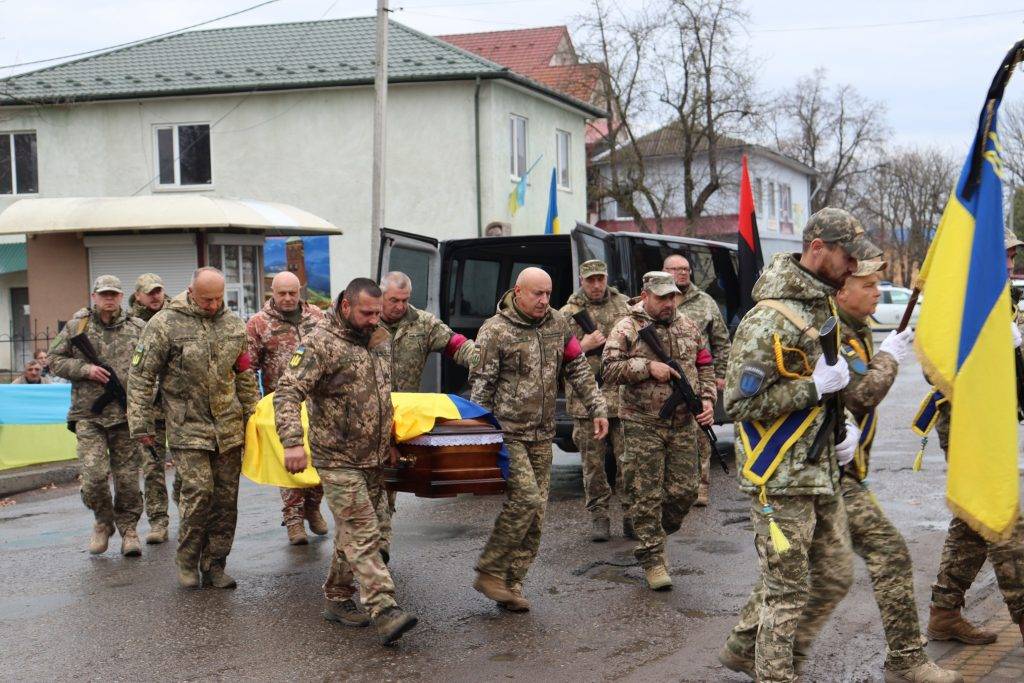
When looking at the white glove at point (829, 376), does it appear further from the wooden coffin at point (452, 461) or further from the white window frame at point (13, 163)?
the white window frame at point (13, 163)

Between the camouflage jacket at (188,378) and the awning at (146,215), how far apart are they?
13.6m

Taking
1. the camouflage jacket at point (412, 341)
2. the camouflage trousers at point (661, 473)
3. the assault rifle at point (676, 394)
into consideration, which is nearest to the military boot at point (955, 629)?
the camouflage trousers at point (661, 473)

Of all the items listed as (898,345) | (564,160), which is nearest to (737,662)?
(898,345)

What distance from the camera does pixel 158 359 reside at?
7637 millimetres

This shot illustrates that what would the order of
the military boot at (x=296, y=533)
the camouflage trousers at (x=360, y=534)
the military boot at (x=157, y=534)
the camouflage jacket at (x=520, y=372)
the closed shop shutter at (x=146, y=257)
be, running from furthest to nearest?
the closed shop shutter at (x=146, y=257), the military boot at (x=157, y=534), the military boot at (x=296, y=533), the camouflage jacket at (x=520, y=372), the camouflage trousers at (x=360, y=534)

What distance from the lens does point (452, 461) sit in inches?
259

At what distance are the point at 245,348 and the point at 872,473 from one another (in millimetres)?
6493

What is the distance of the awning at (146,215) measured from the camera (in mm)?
21281

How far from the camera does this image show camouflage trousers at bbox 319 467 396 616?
6117 millimetres

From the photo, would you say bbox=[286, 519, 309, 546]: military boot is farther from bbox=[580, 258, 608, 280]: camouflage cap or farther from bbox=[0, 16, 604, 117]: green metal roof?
bbox=[0, 16, 604, 117]: green metal roof

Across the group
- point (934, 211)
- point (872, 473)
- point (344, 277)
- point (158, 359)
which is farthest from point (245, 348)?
point (934, 211)

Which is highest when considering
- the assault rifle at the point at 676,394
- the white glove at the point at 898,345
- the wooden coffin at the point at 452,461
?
the white glove at the point at 898,345

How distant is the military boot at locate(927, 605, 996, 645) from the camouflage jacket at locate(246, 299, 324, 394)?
4.94 metres

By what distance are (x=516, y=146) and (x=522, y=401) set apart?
23.7m
